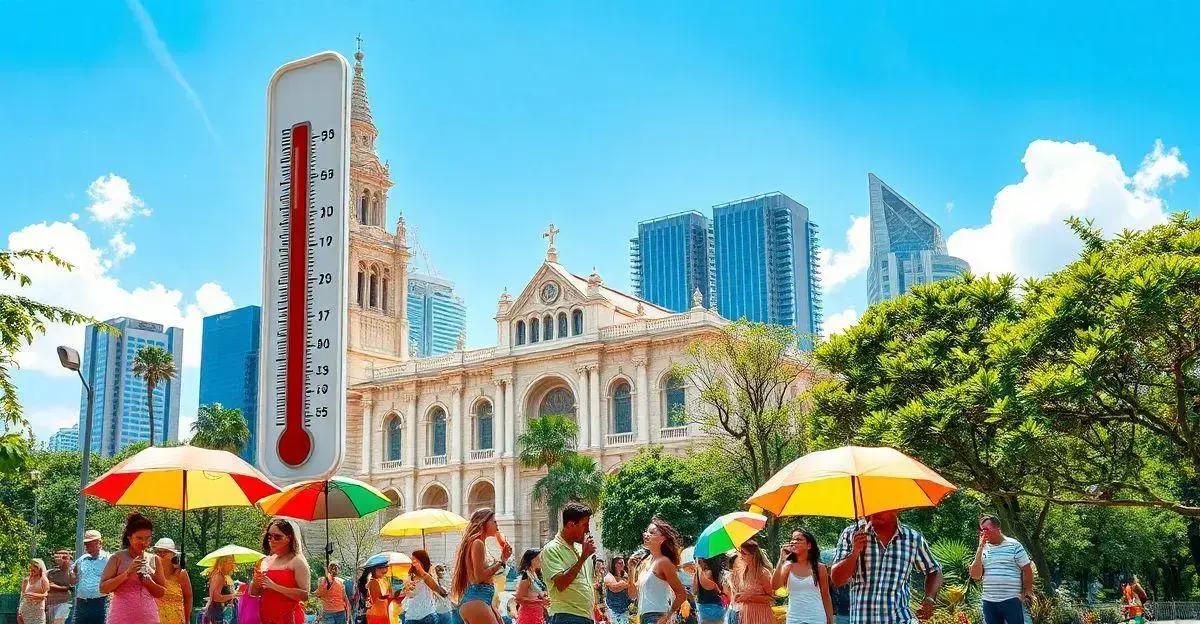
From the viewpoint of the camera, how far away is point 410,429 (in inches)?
2355

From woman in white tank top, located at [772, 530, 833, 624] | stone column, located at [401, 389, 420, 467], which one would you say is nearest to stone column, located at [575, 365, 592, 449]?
stone column, located at [401, 389, 420, 467]

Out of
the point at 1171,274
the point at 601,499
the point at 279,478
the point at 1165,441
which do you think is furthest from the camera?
the point at 601,499

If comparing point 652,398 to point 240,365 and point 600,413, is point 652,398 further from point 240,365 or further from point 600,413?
point 240,365

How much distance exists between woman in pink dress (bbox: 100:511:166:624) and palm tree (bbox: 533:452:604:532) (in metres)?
38.3

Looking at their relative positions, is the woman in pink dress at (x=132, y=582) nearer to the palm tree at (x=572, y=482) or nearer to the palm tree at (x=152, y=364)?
the palm tree at (x=572, y=482)

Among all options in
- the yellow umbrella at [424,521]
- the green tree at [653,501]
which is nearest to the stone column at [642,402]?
the green tree at [653,501]

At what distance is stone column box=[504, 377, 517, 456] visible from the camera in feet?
181

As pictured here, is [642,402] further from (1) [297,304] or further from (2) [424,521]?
(1) [297,304]

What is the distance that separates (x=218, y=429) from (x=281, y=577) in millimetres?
48436

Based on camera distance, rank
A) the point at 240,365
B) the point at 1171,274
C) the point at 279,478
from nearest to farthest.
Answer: the point at 279,478
the point at 1171,274
the point at 240,365

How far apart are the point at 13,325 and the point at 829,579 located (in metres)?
8.02

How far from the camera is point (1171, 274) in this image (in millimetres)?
16547

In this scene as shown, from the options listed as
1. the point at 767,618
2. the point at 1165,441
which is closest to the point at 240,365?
the point at 1165,441

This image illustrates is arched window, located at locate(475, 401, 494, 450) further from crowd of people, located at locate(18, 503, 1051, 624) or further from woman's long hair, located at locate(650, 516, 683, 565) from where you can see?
→ woman's long hair, located at locate(650, 516, 683, 565)
